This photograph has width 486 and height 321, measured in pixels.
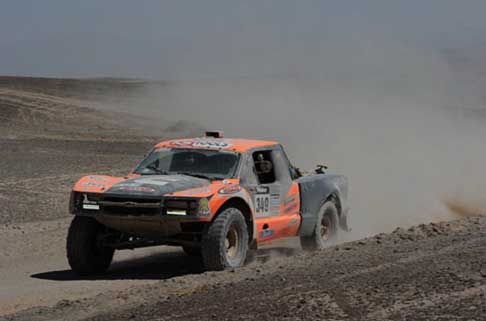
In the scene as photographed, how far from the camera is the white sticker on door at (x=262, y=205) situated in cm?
1239

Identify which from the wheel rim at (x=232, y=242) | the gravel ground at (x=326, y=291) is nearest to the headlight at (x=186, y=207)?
the wheel rim at (x=232, y=242)

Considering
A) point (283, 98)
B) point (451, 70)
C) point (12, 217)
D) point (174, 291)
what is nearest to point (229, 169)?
point (174, 291)

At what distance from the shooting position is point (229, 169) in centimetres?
1235

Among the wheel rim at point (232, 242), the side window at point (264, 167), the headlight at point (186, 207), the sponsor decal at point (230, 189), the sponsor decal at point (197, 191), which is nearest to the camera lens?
the headlight at point (186, 207)

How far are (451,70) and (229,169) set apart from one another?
36.9 metres

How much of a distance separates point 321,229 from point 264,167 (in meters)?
1.64

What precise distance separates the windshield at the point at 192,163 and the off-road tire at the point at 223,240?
726 millimetres

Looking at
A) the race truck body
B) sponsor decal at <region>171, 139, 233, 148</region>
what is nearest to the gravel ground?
the race truck body

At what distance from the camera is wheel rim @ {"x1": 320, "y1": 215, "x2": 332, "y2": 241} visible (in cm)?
1405

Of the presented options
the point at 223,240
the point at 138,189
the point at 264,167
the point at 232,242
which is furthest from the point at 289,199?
the point at 138,189

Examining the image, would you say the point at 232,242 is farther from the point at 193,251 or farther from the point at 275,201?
the point at 193,251

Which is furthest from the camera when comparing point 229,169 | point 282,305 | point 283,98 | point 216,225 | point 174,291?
point 283,98

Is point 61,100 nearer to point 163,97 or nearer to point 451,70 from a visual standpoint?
point 163,97

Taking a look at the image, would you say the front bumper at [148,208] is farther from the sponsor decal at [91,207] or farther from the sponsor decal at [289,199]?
the sponsor decal at [289,199]
